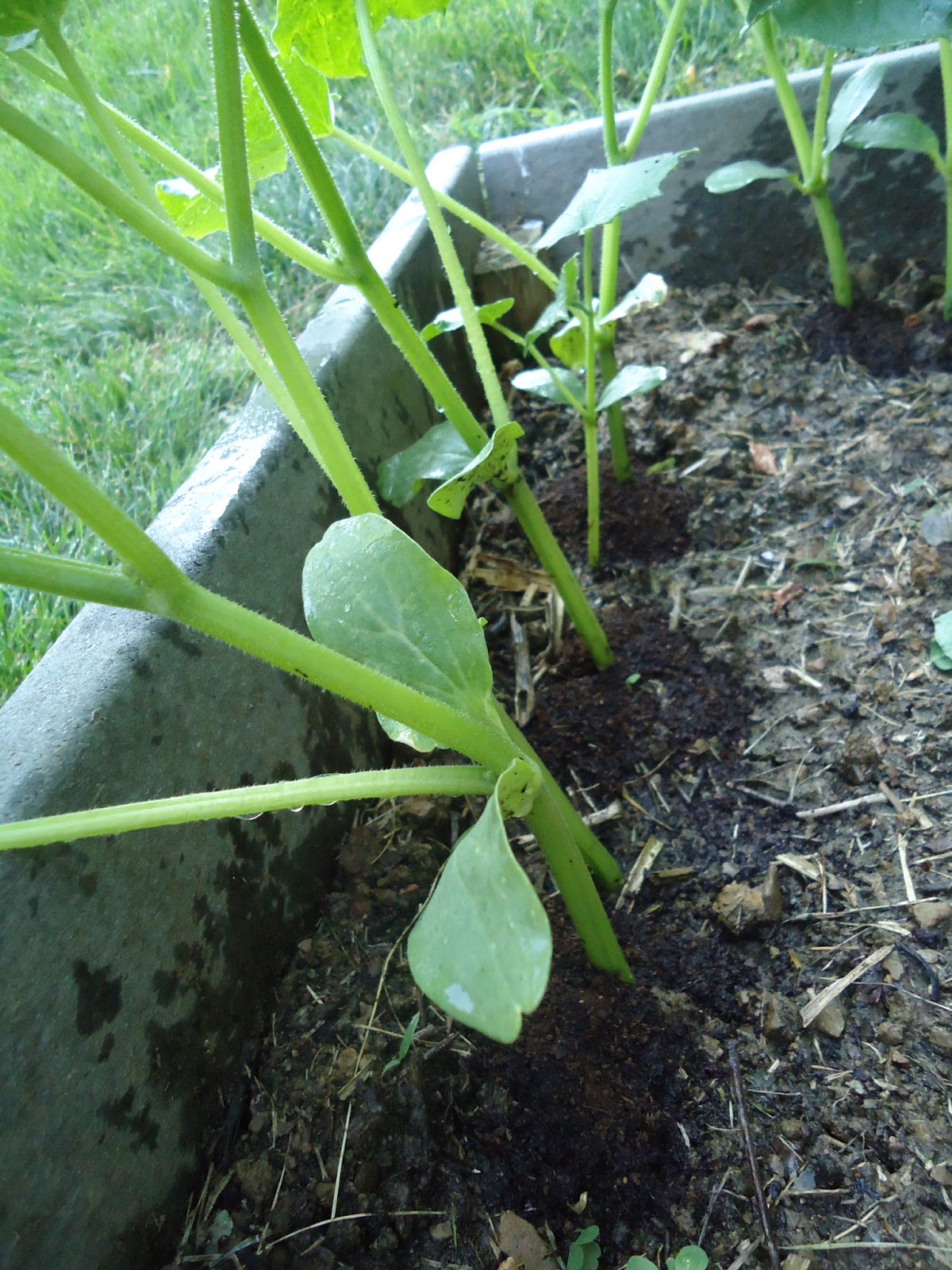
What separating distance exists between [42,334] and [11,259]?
339 millimetres

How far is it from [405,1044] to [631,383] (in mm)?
794

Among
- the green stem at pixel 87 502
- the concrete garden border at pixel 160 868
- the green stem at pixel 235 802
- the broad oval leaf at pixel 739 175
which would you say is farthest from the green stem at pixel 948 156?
the green stem at pixel 87 502

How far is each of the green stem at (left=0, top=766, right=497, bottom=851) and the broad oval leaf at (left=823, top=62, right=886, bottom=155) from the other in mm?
1228

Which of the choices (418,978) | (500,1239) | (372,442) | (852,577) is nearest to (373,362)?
(372,442)

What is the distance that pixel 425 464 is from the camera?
3.15 feet

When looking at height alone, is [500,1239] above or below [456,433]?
below

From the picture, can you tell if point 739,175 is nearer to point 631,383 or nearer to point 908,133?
point 908,133

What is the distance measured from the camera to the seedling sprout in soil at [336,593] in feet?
1.55

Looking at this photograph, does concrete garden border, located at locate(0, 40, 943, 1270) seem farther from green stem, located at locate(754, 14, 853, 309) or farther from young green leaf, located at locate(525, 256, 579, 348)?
green stem, located at locate(754, 14, 853, 309)

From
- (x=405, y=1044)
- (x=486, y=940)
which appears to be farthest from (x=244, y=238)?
(x=405, y=1044)

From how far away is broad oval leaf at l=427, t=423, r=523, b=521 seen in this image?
0.83m

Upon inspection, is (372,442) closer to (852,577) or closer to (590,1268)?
(852,577)

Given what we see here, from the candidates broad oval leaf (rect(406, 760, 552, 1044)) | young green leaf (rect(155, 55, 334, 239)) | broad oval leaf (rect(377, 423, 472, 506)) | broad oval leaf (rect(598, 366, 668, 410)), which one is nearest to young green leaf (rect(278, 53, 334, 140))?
young green leaf (rect(155, 55, 334, 239))

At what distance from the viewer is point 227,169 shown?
0.57 m
